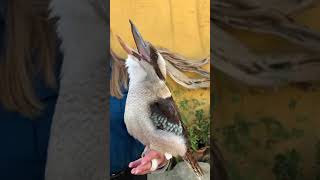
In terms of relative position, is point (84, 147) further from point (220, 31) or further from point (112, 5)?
point (220, 31)

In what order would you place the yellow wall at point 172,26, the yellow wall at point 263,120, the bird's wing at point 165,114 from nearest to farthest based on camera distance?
the yellow wall at point 172,26 → the bird's wing at point 165,114 → the yellow wall at point 263,120

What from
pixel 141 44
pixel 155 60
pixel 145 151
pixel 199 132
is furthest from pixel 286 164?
pixel 141 44

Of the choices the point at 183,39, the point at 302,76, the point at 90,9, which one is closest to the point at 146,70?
the point at 183,39

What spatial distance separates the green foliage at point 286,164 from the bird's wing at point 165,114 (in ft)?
3.34

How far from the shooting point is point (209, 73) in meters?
4.81

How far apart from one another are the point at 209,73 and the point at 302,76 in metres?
0.86

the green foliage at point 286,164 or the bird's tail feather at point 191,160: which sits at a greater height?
the bird's tail feather at point 191,160

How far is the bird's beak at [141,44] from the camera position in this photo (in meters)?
4.68

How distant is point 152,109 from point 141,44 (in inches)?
22.3

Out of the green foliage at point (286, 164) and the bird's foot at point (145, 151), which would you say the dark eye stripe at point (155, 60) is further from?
the green foliage at point (286, 164)

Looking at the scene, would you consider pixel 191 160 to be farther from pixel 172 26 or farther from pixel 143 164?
pixel 172 26

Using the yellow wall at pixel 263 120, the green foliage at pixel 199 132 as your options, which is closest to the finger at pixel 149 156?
the green foliage at pixel 199 132

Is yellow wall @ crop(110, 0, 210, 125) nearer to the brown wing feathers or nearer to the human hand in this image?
the brown wing feathers

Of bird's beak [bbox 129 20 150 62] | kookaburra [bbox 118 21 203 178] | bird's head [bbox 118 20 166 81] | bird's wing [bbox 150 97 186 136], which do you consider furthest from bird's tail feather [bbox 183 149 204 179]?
bird's beak [bbox 129 20 150 62]
